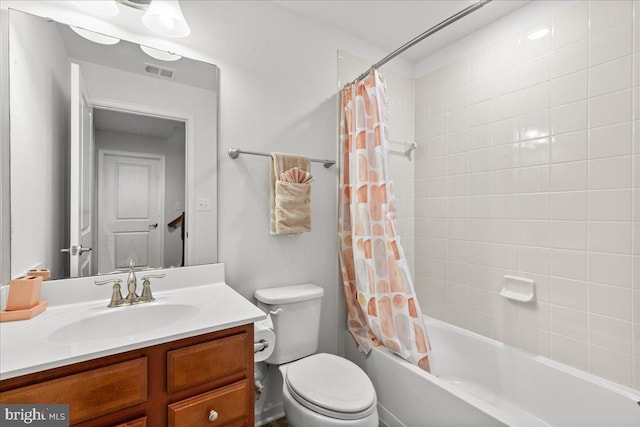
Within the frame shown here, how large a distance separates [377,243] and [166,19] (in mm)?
1547

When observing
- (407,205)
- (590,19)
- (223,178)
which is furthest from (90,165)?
(590,19)

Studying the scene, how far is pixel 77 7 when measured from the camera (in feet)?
4.23

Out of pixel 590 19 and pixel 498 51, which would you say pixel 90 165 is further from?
pixel 590 19

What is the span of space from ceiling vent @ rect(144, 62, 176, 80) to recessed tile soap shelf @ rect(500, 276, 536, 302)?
218cm

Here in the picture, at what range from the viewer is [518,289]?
176cm

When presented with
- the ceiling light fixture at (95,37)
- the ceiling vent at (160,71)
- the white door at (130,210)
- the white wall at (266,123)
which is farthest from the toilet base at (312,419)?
the ceiling light fixture at (95,37)

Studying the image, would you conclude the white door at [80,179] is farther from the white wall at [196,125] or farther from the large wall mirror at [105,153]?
the white wall at [196,125]

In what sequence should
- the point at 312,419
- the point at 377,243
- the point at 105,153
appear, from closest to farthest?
the point at 312,419 < the point at 105,153 < the point at 377,243

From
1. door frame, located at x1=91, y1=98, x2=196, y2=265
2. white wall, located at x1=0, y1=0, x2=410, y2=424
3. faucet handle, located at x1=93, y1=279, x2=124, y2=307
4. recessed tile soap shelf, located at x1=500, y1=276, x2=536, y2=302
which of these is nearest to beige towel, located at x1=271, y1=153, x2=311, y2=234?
white wall, located at x1=0, y1=0, x2=410, y2=424

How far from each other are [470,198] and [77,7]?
2336 millimetres

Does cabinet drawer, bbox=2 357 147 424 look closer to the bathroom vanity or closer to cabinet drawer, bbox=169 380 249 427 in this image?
the bathroom vanity

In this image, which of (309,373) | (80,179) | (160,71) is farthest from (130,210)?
(309,373)

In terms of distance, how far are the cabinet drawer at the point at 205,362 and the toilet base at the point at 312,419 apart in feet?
1.30

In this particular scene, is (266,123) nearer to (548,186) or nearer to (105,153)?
(105,153)
